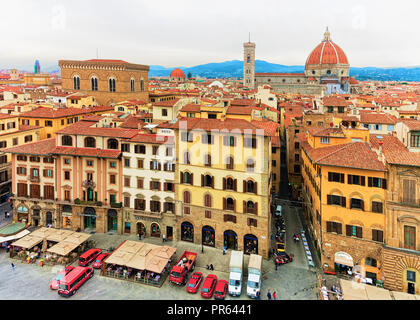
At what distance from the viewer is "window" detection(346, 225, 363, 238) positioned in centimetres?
2927

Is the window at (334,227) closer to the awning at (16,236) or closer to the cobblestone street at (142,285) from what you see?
the cobblestone street at (142,285)

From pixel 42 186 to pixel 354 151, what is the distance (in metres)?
36.5

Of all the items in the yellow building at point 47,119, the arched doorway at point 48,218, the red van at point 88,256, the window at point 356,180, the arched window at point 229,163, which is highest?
the yellow building at point 47,119

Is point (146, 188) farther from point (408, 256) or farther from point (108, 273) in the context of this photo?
point (408, 256)

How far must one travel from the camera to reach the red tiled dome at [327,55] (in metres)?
147

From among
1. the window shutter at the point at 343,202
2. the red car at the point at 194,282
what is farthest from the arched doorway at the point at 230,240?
the window shutter at the point at 343,202

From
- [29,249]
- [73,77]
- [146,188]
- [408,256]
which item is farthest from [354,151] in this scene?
[73,77]

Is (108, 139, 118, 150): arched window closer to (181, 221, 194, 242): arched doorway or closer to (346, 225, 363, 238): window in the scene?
(181, 221, 194, 242): arched doorway

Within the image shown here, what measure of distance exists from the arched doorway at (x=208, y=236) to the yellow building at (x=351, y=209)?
11.5m

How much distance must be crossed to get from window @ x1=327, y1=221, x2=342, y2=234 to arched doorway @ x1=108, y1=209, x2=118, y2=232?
24.4 meters

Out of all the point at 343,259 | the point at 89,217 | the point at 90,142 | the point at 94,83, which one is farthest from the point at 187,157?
the point at 94,83

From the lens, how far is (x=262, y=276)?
99.8 feet

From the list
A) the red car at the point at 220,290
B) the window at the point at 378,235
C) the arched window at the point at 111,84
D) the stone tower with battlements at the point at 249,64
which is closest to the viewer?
the red car at the point at 220,290

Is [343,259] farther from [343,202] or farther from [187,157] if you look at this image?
[187,157]
